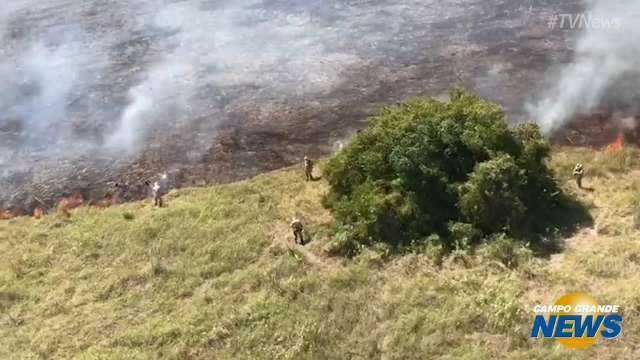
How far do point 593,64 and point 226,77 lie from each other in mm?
12802

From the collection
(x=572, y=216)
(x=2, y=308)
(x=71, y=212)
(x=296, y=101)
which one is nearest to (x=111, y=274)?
(x=2, y=308)

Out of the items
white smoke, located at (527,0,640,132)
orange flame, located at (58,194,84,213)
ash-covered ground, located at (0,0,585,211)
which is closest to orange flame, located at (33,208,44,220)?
ash-covered ground, located at (0,0,585,211)

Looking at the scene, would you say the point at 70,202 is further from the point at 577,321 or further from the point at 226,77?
the point at 577,321

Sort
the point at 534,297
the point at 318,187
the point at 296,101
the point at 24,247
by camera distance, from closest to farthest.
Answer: the point at 534,297, the point at 24,247, the point at 318,187, the point at 296,101

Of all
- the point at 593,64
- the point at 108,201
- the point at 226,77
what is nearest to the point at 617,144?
the point at 593,64

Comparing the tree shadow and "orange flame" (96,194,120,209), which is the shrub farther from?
"orange flame" (96,194,120,209)

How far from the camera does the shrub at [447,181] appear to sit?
15.5 meters

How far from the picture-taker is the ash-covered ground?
20594 mm

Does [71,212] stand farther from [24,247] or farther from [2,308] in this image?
[2,308]

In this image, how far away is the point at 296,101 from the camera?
2280 cm

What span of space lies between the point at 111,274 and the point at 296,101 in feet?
30.6

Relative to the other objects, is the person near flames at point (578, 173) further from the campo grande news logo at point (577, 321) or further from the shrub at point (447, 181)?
the campo grande news logo at point (577, 321)

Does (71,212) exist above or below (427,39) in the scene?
below

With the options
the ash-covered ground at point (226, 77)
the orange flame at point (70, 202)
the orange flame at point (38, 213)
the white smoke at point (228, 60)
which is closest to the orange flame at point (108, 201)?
the ash-covered ground at point (226, 77)
